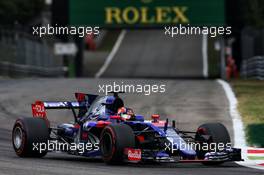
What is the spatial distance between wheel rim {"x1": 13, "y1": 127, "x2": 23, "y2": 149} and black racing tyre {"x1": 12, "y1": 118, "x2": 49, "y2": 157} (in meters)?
0.03

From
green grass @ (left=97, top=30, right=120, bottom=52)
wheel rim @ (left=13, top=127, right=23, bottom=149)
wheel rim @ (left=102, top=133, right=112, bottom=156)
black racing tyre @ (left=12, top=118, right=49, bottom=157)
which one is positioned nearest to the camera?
wheel rim @ (left=102, top=133, right=112, bottom=156)

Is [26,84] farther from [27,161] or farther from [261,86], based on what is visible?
[27,161]

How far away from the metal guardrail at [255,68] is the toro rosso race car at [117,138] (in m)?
21.0

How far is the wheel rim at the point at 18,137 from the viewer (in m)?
14.4

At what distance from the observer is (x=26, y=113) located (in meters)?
22.0

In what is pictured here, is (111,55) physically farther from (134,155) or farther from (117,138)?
(134,155)

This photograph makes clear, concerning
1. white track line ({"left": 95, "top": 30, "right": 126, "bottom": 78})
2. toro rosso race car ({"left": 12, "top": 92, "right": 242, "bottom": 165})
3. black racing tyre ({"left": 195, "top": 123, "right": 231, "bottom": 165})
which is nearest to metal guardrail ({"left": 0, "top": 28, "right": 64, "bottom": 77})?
white track line ({"left": 95, "top": 30, "right": 126, "bottom": 78})

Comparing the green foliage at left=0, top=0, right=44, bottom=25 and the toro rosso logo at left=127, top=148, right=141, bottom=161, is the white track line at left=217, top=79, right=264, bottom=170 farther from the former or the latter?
the green foliage at left=0, top=0, right=44, bottom=25

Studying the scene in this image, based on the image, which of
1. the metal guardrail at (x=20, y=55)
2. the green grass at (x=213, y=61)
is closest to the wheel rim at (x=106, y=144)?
the metal guardrail at (x=20, y=55)

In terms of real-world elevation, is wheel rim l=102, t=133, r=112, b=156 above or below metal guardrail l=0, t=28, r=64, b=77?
below

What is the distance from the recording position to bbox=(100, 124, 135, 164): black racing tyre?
1268 cm

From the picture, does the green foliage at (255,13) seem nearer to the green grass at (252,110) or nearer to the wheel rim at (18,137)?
the green grass at (252,110)

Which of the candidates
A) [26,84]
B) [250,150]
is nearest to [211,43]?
[26,84]

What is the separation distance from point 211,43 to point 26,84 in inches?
1610
